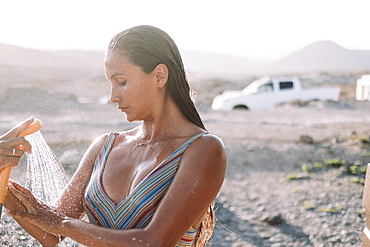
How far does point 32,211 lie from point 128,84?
606 millimetres

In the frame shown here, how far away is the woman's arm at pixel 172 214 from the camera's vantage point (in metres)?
1.83

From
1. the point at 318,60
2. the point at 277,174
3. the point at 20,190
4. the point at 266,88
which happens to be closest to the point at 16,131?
the point at 20,190

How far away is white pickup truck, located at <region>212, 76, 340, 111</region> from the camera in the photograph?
620 inches

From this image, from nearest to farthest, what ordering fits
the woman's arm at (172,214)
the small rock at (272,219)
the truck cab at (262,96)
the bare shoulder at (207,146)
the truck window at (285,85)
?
the woman's arm at (172,214) < the bare shoulder at (207,146) < the small rock at (272,219) < the truck cab at (262,96) < the truck window at (285,85)

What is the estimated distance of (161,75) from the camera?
202cm

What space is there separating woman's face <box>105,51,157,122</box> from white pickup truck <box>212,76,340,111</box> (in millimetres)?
13627

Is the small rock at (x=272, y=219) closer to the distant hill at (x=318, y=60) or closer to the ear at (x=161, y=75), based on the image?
the ear at (x=161, y=75)

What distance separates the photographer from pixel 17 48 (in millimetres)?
9406

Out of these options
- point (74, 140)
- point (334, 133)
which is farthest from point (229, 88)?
point (74, 140)

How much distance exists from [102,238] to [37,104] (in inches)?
536

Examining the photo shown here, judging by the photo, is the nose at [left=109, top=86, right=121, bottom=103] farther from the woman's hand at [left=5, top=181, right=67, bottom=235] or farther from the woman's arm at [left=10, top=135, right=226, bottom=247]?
the woman's hand at [left=5, top=181, right=67, bottom=235]

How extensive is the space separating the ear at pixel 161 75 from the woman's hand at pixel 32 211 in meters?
0.63

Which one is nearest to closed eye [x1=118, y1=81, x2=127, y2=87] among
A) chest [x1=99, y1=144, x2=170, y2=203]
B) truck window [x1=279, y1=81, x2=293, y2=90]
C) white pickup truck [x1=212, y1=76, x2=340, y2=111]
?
chest [x1=99, y1=144, x2=170, y2=203]

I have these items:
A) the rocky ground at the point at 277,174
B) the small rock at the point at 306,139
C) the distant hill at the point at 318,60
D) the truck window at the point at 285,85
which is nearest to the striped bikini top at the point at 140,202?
the rocky ground at the point at 277,174
